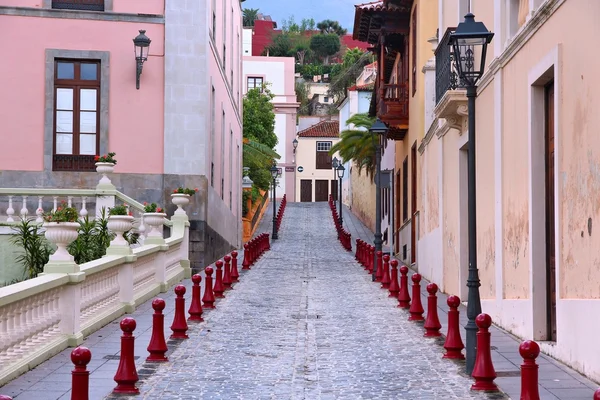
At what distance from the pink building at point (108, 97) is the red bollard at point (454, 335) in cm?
1380

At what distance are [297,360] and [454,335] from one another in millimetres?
1829

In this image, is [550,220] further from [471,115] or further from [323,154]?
[323,154]

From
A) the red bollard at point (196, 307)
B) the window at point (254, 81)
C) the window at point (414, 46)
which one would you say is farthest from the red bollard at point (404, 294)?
the window at point (254, 81)

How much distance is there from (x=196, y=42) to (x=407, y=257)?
395 inches

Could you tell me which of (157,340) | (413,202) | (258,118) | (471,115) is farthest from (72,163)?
(258,118)

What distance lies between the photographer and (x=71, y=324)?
37.9 ft

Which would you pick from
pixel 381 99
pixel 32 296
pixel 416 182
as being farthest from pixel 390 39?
pixel 32 296

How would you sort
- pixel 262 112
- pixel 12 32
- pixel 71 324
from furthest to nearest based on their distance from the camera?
1. pixel 262 112
2. pixel 12 32
3. pixel 71 324

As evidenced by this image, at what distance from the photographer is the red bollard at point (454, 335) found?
10594mm

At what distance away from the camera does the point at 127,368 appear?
858 centimetres

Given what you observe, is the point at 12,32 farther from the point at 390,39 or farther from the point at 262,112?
the point at 262,112

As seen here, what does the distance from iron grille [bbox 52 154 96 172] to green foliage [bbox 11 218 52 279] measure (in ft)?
15.9

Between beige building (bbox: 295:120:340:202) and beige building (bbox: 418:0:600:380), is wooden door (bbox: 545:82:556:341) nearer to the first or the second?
beige building (bbox: 418:0:600:380)

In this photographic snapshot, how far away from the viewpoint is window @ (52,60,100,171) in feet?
77.5
